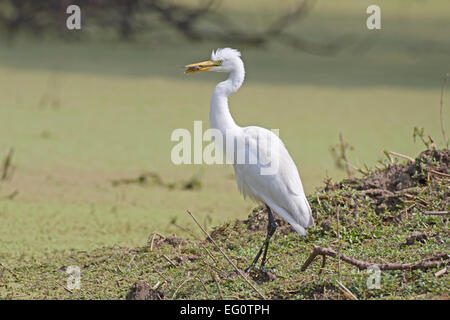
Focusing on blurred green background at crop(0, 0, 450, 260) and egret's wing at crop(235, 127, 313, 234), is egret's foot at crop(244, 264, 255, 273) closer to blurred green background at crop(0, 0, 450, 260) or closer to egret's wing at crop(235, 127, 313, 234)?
egret's wing at crop(235, 127, 313, 234)

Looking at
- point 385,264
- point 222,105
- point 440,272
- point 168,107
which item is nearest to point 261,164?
point 222,105

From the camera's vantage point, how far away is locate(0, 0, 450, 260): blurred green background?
385 centimetres

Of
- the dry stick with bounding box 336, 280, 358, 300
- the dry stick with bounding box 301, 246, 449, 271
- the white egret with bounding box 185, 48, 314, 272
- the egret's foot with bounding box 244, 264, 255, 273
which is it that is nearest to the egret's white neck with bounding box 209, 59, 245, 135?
Answer: the white egret with bounding box 185, 48, 314, 272

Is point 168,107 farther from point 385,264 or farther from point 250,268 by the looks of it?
point 385,264

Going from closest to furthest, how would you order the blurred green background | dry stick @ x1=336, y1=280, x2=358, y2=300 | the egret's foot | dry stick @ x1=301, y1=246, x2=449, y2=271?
dry stick @ x1=336, y1=280, x2=358, y2=300 → dry stick @ x1=301, y1=246, x2=449, y2=271 → the egret's foot → the blurred green background

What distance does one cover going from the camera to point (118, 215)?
3750mm

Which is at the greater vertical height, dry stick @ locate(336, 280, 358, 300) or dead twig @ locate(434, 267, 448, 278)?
dead twig @ locate(434, 267, 448, 278)

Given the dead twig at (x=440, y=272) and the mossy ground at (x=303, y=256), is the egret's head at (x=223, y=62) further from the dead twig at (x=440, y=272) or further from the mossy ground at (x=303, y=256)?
the dead twig at (x=440, y=272)

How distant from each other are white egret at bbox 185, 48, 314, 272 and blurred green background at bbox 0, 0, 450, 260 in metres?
0.87

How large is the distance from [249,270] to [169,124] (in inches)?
128

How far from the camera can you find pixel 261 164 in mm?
2645

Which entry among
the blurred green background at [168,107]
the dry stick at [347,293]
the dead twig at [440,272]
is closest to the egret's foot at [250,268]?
the dry stick at [347,293]

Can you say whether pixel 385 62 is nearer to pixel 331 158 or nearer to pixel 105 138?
pixel 331 158
